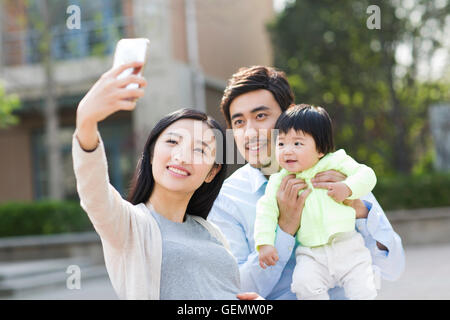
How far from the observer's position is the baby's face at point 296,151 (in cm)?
235

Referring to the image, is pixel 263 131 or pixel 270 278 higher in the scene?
pixel 263 131

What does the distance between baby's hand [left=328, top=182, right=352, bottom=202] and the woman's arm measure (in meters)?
0.94

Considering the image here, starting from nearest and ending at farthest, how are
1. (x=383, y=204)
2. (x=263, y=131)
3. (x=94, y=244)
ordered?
(x=263, y=131) → (x=94, y=244) → (x=383, y=204)

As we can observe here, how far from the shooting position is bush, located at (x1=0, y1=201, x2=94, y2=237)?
471 inches

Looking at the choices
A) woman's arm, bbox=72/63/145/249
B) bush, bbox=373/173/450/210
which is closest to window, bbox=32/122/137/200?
bush, bbox=373/173/450/210

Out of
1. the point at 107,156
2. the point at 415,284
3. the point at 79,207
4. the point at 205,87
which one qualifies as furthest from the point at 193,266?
the point at 107,156

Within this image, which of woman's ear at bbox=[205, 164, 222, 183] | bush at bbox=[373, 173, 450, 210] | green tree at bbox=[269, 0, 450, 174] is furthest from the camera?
green tree at bbox=[269, 0, 450, 174]

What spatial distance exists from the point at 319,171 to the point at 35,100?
14017mm

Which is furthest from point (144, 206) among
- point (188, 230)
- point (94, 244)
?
point (94, 244)

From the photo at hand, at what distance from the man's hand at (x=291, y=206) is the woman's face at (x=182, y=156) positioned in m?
0.46

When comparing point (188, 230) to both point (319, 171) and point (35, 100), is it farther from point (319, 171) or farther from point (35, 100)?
point (35, 100)

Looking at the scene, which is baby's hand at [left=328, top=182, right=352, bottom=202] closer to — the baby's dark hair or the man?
the man
